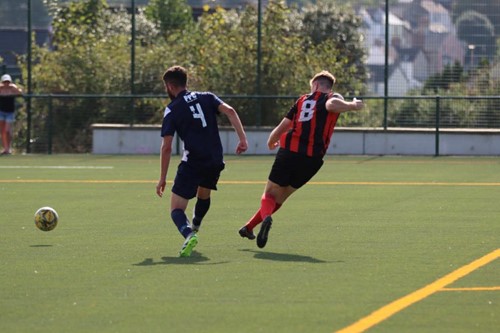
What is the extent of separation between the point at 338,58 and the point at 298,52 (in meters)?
2.53

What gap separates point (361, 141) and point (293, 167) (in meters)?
16.5

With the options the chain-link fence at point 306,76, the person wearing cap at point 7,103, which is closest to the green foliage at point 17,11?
the chain-link fence at point 306,76

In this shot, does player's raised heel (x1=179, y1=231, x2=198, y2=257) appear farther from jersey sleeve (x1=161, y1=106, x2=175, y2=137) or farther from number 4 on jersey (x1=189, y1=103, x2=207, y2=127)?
number 4 on jersey (x1=189, y1=103, x2=207, y2=127)

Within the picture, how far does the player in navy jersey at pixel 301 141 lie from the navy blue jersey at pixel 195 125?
72cm

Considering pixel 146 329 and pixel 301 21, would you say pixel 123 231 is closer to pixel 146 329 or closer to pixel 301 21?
pixel 146 329

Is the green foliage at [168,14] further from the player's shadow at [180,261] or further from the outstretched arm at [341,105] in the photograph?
the player's shadow at [180,261]

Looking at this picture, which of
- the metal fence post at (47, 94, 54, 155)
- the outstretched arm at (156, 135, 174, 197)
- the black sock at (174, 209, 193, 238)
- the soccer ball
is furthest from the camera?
the metal fence post at (47, 94, 54, 155)

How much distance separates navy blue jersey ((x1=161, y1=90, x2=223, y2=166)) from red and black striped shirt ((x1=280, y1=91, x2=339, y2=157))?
2.75ft

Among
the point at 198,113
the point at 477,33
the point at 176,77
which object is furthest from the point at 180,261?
the point at 477,33

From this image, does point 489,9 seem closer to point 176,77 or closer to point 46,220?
point 46,220

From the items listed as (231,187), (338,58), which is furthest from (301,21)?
(231,187)

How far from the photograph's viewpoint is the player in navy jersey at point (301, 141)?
12.2m

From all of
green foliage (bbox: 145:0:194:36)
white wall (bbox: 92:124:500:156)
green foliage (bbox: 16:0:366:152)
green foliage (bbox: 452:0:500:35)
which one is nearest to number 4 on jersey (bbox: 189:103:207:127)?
white wall (bbox: 92:124:500:156)

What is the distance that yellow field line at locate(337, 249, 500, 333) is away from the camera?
26.0ft
